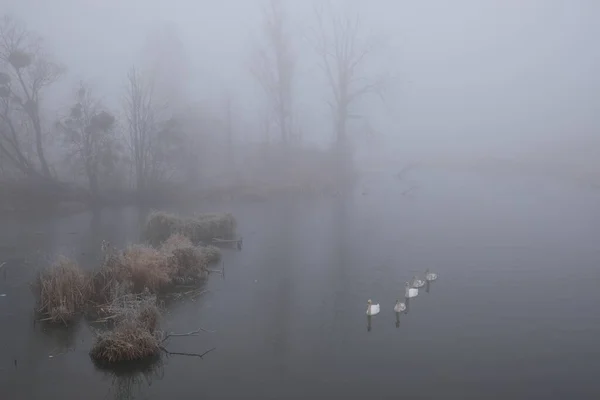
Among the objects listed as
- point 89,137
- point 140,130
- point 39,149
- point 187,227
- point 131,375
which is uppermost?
point 140,130

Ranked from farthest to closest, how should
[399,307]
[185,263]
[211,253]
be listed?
[211,253], [185,263], [399,307]

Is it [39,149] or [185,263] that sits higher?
[39,149]

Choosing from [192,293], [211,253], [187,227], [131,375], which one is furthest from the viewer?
[187,227]

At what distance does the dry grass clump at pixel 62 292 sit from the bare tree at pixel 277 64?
2748cm

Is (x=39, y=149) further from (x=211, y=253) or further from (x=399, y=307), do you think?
(x=399, y=307)

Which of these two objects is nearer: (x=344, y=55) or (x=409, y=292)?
(x=409, y=292)

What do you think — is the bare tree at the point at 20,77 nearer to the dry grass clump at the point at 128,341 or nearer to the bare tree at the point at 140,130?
the bare tree at the point at 140,130

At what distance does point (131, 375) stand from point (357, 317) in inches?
207

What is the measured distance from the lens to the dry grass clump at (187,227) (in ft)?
67.5

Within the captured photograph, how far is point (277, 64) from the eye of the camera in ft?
135

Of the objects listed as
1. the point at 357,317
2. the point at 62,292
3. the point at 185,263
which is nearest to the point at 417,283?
the point at 357,317

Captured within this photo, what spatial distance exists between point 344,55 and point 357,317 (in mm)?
31441

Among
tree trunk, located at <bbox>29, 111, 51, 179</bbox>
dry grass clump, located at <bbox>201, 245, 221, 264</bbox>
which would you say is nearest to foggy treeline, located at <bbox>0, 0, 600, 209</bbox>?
tree trunk, located at <bbox>29, 111, 51, 179</bbox>

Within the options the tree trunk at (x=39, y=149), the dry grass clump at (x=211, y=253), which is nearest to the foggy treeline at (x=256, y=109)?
the tree trunk at (x=39, y=149)
